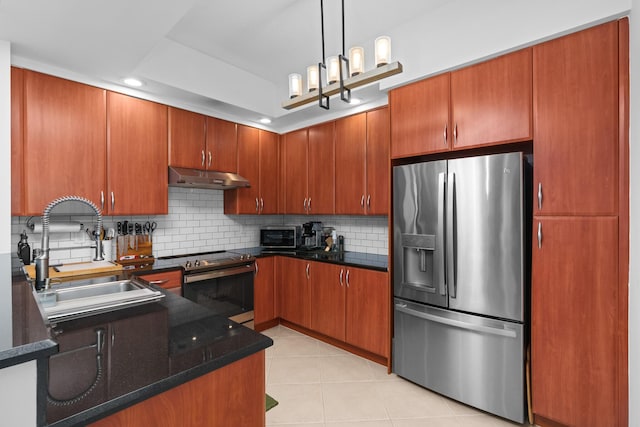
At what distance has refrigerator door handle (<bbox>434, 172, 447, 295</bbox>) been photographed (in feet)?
7.57

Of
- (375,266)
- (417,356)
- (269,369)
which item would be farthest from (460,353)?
(269,369)

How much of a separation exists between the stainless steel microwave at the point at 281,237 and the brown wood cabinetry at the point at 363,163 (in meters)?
0.74

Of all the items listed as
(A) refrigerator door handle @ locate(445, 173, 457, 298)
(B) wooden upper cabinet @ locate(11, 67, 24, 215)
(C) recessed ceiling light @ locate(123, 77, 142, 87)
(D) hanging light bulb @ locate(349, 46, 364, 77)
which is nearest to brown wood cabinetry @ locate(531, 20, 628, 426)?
(A) refrigerator door handle @ locate(445, 173, 457, 298)

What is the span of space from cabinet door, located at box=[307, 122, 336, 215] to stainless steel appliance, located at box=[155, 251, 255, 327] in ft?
3.10

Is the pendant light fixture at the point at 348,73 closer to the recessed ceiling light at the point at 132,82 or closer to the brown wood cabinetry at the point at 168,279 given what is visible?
the recessed ceiling light at the point at 132,82

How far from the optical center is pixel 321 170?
3.61 metres

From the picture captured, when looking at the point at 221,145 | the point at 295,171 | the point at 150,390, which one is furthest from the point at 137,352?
the point at 295,171

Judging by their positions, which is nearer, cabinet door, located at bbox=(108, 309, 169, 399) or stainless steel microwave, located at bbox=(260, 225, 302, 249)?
cabinet door, located at bbox=(108, 309, 169, 399)

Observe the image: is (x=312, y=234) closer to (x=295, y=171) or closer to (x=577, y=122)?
(x=295, y=171)

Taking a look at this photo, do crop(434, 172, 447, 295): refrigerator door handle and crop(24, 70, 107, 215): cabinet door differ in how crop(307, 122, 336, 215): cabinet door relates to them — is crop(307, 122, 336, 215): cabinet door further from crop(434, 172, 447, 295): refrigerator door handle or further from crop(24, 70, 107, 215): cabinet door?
crop(24, 70, 107, 215): cabinet door

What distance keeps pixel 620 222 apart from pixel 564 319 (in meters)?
0.62

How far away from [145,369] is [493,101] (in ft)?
7.77

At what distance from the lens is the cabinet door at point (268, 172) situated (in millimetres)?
3891

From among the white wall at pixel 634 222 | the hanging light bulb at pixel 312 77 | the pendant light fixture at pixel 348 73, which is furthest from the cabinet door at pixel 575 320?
the hanging light bulb at pixel 312 77
